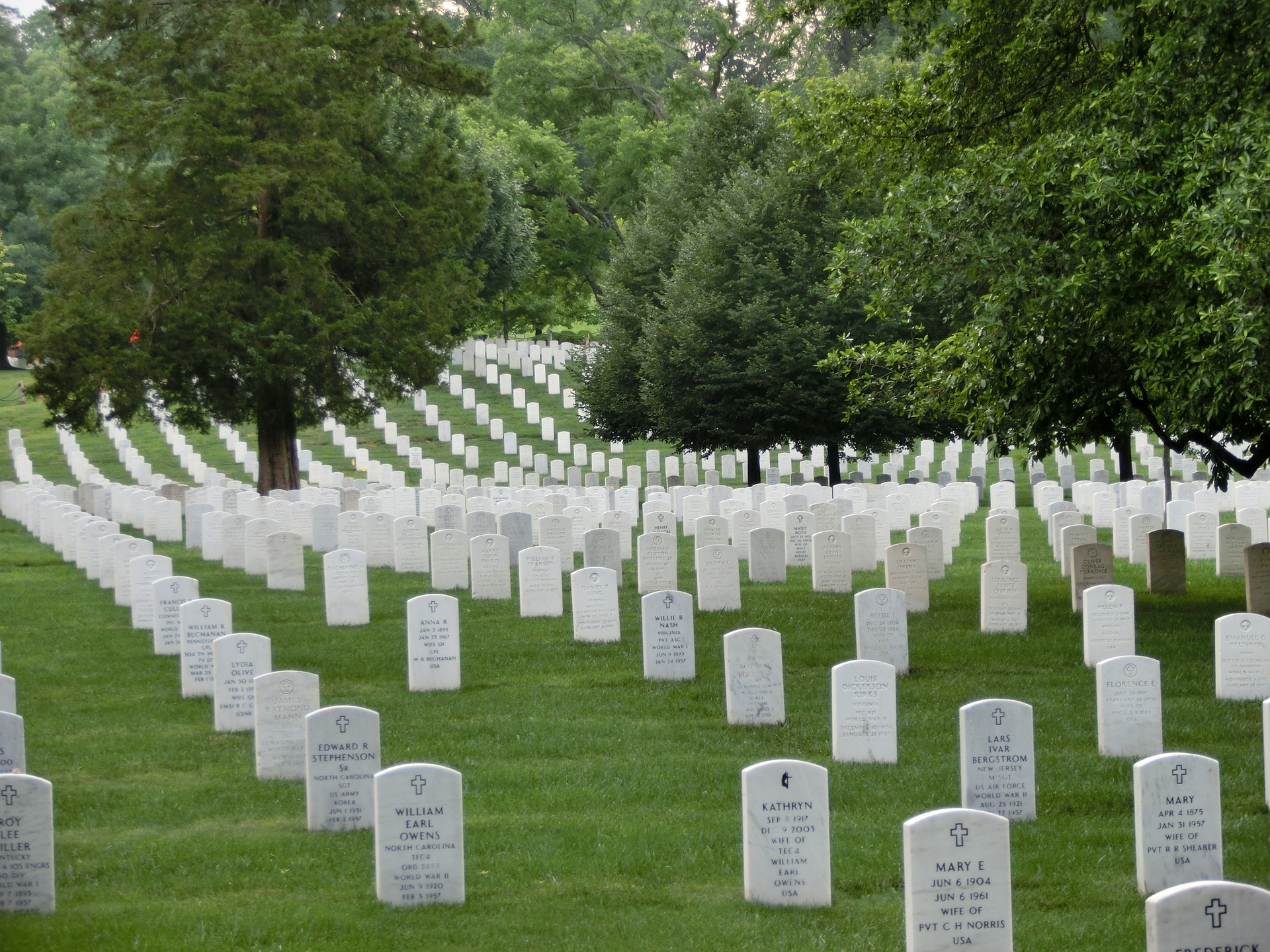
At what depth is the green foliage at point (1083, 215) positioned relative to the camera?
451 inches

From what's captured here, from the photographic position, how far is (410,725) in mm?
11453

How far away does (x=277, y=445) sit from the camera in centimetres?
3309

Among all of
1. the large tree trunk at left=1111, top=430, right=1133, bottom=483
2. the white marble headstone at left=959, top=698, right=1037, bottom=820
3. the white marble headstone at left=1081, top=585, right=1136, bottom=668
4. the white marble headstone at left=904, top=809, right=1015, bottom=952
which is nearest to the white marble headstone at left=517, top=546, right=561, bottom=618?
the white marble headstone at left=1081, top=585, right=1136, bottom=668

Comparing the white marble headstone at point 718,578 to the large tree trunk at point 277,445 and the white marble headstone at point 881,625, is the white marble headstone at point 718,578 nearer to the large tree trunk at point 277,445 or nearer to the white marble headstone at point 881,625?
the white marble headstone at point 881,625

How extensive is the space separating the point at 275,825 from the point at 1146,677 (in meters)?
5.64

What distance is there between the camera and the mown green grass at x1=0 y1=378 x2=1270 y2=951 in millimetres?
7090

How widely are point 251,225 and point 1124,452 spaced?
62.4 ft

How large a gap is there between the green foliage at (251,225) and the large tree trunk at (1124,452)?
13.9 metres

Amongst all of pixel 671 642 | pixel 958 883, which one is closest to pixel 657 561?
pixel 671 642

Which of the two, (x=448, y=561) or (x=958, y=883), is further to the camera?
(x=448, y=561)

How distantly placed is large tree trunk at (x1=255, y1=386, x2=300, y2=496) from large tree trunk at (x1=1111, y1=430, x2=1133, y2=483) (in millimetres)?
16971

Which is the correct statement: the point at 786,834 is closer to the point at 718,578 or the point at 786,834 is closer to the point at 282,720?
the point at 282,720

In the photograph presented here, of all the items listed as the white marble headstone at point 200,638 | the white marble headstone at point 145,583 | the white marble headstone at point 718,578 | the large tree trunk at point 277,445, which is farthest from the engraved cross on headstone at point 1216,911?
the large tree trunk at point 277,445

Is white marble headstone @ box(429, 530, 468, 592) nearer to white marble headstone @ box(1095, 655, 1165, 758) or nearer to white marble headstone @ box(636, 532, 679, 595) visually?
white marble headstone @ box(636, 532, 679, 595)
